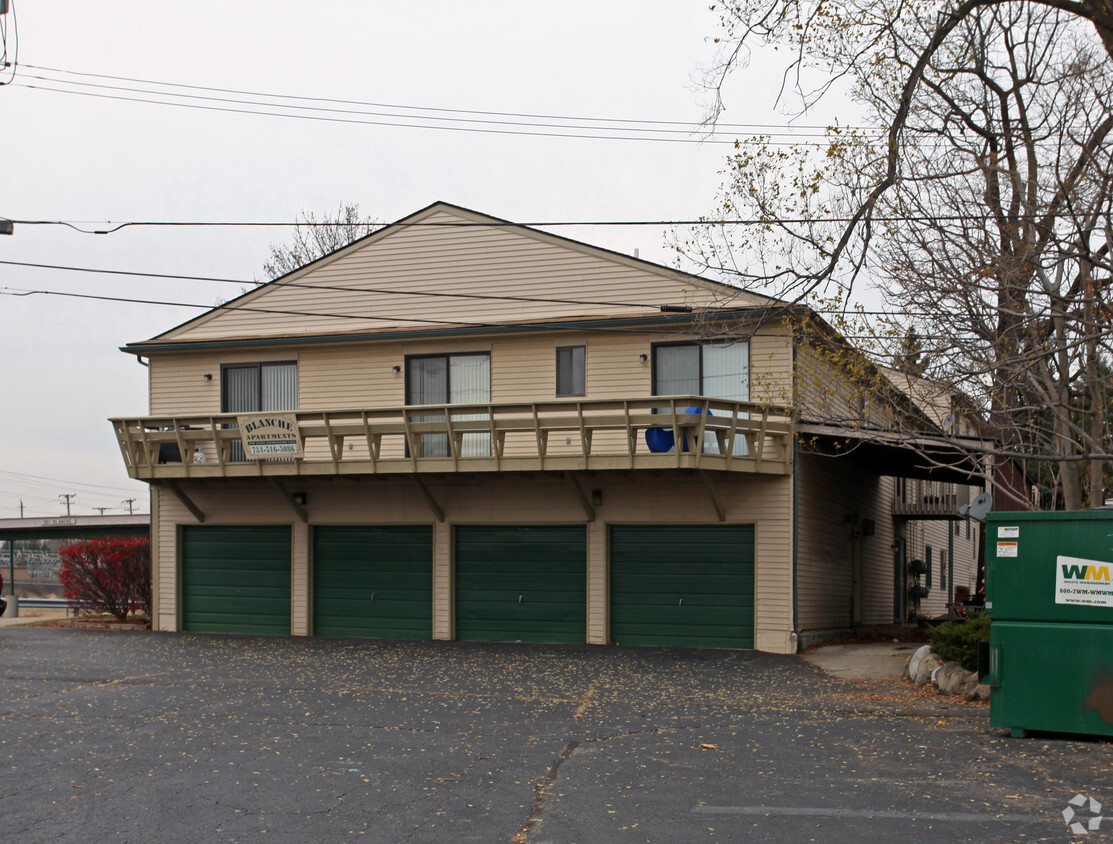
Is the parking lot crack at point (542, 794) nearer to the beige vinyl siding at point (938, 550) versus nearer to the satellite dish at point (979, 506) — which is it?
the satellite dish at point (979, 506)

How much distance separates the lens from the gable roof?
19.8m

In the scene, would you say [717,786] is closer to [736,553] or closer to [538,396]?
[736,553]

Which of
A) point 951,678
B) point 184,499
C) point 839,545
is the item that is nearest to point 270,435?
point 184,499

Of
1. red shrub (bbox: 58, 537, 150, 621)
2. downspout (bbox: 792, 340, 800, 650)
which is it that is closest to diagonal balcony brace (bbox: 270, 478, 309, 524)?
red shrub (bbox: 58, 537, 150, 621)

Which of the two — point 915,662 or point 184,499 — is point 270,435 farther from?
point 915,662

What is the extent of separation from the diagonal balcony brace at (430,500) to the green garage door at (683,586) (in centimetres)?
336

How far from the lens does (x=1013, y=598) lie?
9.75 metres

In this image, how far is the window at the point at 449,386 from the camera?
20.2 meters

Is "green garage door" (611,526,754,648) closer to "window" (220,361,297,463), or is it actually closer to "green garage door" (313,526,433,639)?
"green garage door" (313,526,433,639)

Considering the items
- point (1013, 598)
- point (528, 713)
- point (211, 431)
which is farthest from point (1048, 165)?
point (211, 431)

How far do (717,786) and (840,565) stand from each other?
580 inches

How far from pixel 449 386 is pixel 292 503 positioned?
3930mm

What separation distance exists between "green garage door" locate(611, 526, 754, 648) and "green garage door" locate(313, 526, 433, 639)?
3.83m

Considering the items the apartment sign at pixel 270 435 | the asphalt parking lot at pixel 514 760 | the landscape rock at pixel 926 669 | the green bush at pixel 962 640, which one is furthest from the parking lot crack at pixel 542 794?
the apartment sign at pixel 270 435
